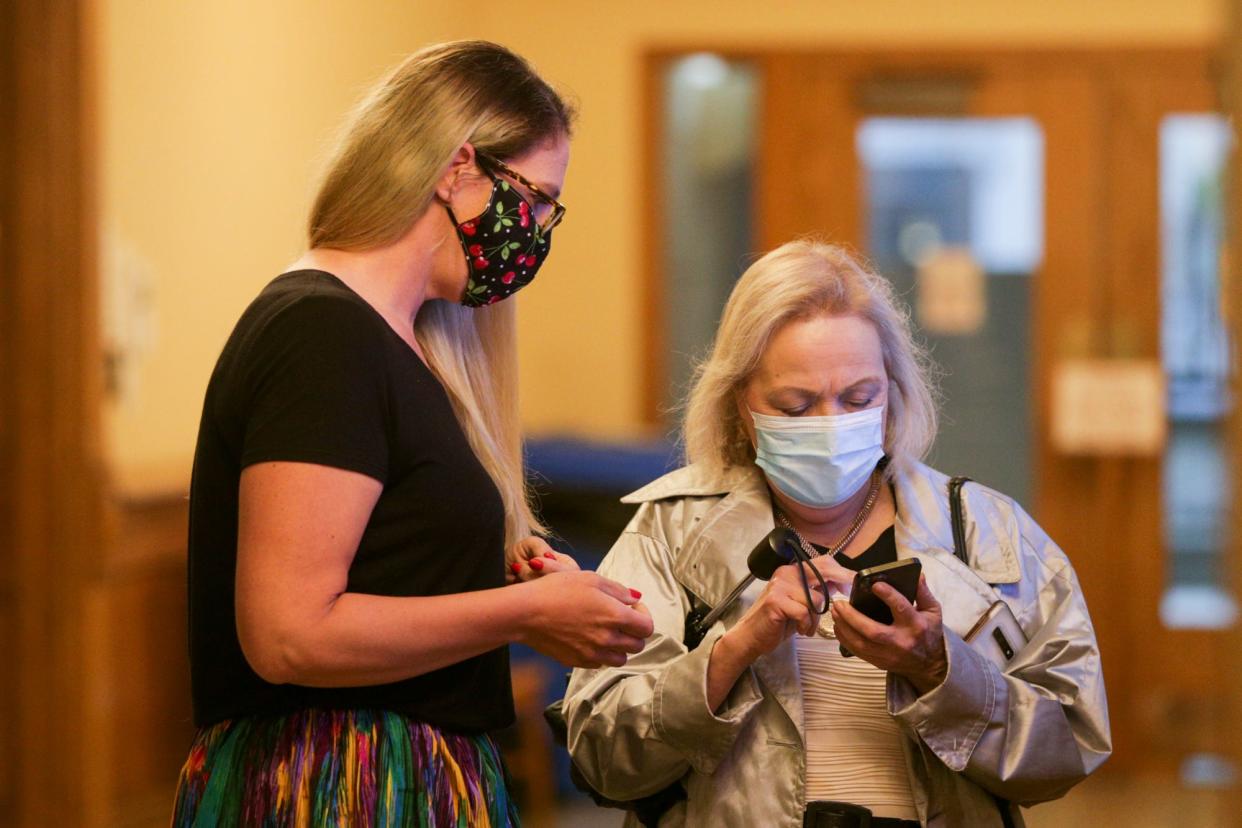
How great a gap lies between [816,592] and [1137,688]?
4019mm

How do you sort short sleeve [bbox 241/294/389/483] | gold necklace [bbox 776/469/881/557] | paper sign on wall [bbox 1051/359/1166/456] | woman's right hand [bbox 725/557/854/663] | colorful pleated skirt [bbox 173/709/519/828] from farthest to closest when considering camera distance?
paper sign on wall [bbox 1051/359/1166/456], gold necklace [bbox 776/469/881/557], woman's right hand [bbox 725/557/854/663], colorful pleated skirt [bbox 173/709/519/828], short sleeve [bbox 241/294/389/483]

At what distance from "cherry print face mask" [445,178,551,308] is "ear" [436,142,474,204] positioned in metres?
0.02

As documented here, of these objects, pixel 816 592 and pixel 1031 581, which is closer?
pixel 816 592

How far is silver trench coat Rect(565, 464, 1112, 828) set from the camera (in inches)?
63.2

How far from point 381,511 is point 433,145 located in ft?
1.23

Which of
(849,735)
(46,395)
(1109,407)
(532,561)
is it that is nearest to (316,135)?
(46,395)

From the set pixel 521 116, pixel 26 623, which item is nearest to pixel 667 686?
pixel 521 116

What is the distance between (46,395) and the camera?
179 centimetres

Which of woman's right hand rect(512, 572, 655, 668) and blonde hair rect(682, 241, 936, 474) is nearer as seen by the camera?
woman's right hand rect(512, 572, 655, 668)

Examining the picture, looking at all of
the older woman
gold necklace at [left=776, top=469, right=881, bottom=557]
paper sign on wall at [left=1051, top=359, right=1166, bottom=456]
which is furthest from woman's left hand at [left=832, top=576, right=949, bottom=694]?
paper sign on wall at [left=1051, top=359, right=1166, bottom=456]

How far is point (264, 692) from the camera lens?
4.76ft

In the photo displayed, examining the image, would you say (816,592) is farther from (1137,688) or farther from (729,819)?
(1137,688)

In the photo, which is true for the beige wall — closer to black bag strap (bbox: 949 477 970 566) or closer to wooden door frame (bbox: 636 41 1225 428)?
wooden door frame (bbox: 636 41 1225 428)

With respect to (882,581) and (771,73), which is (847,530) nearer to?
(882,581)
